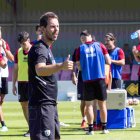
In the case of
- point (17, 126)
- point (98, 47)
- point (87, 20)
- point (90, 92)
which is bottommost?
point (17, 126)

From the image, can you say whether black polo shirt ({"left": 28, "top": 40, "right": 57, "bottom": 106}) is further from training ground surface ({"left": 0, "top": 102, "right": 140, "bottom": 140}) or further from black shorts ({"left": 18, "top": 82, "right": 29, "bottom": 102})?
black shorts ({"left": 18, "top": 82, "right": 29, "bottom": 102})

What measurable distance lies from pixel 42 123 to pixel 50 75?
1.74 feet

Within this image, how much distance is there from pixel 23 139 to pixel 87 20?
24316 mm

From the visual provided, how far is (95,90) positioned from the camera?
12.0 metres

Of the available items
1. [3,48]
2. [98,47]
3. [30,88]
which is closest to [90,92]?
[98,47]

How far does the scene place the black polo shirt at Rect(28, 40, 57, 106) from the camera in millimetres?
6527

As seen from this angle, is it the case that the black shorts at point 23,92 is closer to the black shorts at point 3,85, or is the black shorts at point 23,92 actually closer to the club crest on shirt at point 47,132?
the black shorts at point 3,85

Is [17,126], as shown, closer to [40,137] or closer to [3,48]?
[3,48]

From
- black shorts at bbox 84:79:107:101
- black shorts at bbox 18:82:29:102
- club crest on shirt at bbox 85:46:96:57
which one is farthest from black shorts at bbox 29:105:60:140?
black shorts at bbox 18:82:29:102

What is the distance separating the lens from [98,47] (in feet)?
39.3

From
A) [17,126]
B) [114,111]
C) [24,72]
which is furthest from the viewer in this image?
[17,126]

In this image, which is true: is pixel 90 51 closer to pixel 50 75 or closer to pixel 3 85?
pixel 3 85

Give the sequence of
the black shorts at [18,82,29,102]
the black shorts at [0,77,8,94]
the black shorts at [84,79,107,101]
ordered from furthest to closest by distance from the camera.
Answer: the black shorts at [0,77,8,94], the black shorts at [18,82,29,102], the black shorts at [84,79,107,101]

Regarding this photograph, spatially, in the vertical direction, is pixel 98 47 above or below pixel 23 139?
above
